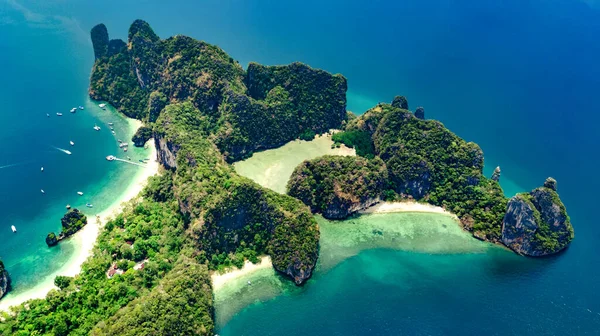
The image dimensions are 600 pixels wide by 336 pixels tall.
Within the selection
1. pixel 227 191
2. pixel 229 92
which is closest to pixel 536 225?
pixel 227 191

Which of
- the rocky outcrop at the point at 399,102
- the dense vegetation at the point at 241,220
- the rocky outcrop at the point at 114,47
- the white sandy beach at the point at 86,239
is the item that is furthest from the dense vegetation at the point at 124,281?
the rocky outcrop at the point at 114,47

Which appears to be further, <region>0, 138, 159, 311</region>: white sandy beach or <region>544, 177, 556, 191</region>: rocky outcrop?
<region>544, 177, 556, 191</region>: rocky outcrop

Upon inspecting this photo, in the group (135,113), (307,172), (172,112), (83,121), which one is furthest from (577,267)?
(83,121)

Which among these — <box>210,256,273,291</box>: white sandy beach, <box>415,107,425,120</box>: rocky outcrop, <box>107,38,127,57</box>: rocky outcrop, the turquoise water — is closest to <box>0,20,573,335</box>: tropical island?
<box>415,107,425,120</box>: rocky outcrop

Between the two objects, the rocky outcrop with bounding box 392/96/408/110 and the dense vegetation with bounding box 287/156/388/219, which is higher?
the rocky outcrop with bounding box 392/96/408/110

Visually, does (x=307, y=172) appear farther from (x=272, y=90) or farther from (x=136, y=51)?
(x=136, y=51)

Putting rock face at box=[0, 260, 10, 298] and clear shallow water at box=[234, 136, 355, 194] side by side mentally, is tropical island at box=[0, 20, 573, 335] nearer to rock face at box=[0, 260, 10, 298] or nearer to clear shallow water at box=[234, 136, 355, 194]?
clear shallow water at box=[234, 136, 355, 194]
